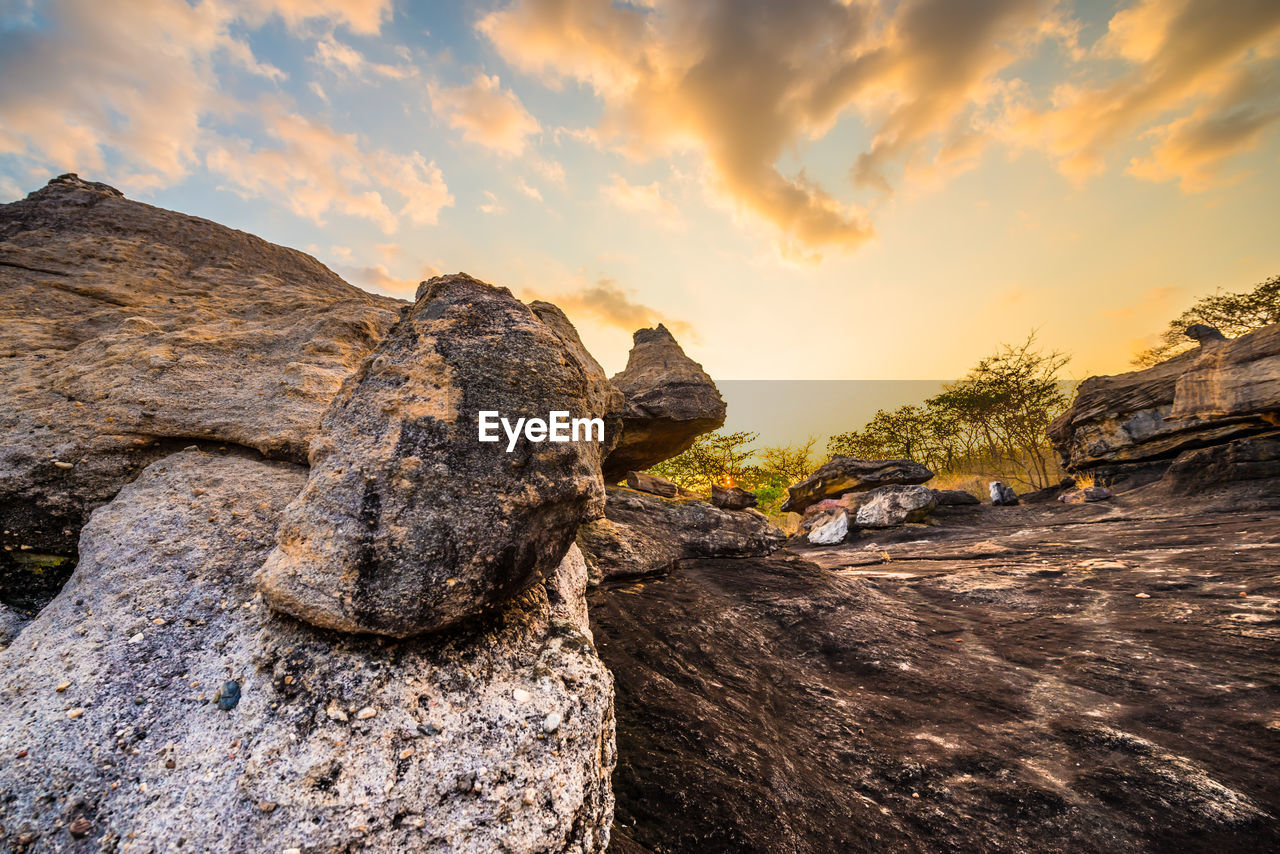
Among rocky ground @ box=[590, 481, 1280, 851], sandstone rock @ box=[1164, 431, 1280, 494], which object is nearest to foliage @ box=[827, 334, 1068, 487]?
sandstone rock @ box=[1164, 431, 1280, 494]

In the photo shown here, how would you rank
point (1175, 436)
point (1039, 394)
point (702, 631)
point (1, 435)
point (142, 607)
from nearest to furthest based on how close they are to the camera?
point (142, 607)
point (1, 435)
point (702, 631)
point (1175, 436)
point (1039, 394)

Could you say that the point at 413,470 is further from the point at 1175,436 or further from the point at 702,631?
the point at 1175,436

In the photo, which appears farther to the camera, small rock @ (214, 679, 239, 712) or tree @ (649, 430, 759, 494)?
tree @ (649, 430, 759, 494)

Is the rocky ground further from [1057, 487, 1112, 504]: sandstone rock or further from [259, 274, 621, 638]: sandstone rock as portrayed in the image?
[1057, 487, 1112, 504]: sandstone rock

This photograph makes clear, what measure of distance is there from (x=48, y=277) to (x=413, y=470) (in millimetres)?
5711

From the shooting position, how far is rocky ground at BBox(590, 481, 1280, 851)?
8.49ft

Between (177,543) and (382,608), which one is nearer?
(382,608)

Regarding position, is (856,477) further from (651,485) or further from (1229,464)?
(651,485)

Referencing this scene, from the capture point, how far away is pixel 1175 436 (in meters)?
12.1

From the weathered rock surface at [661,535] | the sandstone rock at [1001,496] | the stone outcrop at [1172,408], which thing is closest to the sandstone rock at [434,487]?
the weathered rock surface at [661,535]

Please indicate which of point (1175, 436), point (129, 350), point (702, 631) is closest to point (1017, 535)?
point (1175, 436)

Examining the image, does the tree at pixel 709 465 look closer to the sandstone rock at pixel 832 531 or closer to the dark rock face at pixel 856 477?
the dark rock face at pixel 856 477

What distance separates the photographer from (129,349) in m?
3.57

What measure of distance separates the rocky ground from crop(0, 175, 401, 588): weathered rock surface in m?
3.49
